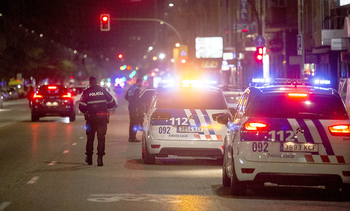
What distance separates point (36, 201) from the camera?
8.78 metres

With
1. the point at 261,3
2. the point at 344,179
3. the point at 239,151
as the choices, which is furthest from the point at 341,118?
the point at 261,3

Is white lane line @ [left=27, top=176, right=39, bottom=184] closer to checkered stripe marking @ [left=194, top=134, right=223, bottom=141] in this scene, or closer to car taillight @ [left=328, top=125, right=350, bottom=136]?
checkered stripe marking @ [left=194, top=134, right=223, bottom=141]

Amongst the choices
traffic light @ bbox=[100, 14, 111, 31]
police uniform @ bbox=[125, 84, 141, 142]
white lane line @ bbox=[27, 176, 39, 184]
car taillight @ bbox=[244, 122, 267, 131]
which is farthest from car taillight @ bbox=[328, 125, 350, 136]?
traffic light @ bbox=[100, 14, 111, 31]

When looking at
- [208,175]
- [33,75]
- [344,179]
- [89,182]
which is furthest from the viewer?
[33,75]

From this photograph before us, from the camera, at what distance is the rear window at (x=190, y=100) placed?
13.1 metres

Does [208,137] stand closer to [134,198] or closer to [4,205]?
[134,198]

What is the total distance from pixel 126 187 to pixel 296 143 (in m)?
2.79

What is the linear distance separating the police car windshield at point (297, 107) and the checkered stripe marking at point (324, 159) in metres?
0.54

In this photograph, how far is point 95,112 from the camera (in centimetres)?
1320

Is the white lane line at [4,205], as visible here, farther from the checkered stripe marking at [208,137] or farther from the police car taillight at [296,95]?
the checkered stripe marking at [208,137]

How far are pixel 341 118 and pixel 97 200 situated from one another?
11.3 ft

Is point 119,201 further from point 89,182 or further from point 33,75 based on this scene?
point 33,75

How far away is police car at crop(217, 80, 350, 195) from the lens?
28.5 ft

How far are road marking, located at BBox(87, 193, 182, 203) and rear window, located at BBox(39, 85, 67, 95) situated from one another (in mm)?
20658
